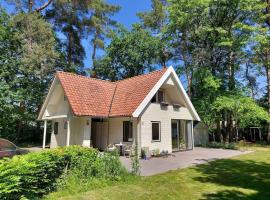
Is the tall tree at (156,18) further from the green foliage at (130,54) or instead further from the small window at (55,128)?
the small window at (55,128)

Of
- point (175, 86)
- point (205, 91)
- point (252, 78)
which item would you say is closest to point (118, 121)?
point (175, 86)

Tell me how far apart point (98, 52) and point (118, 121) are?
63.4 ft

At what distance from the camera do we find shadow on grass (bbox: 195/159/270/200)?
7473 mm

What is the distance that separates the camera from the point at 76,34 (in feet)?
109

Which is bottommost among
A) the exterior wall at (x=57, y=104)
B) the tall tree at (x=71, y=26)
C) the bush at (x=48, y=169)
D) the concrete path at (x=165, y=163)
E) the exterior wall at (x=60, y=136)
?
the concrete path at (x=165, y=163)

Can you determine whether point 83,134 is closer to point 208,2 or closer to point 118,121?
point 118,121

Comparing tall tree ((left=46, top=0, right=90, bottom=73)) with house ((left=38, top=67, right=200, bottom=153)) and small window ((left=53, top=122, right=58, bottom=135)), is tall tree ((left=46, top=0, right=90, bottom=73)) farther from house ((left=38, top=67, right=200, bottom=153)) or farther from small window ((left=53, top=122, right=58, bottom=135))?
house ((left=38, top=67, right=200, bottom=153))

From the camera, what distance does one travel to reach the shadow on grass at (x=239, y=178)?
747cm

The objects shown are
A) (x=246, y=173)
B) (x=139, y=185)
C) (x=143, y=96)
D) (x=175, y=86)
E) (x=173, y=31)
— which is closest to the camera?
(x=139, y=185)

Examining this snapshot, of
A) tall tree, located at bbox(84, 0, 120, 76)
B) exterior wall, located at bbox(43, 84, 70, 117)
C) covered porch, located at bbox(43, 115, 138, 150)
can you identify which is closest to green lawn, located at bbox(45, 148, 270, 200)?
covered porch, located at bbox(43, 115, 138, 150)

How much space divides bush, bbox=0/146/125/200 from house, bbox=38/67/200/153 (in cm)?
704

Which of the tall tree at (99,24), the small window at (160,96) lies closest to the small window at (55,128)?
the small window at (160,96)

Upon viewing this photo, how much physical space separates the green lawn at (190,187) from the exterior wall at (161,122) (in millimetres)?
5675

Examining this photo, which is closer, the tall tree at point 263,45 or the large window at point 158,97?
the large window at point 158,97
